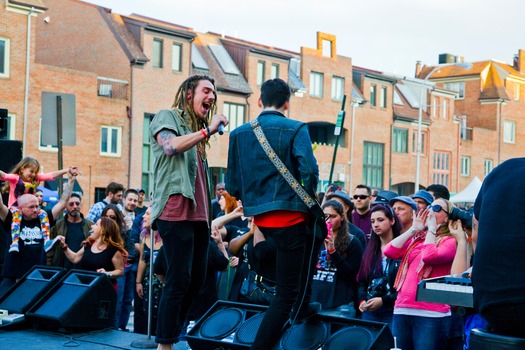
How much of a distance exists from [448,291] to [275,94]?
5.81ft

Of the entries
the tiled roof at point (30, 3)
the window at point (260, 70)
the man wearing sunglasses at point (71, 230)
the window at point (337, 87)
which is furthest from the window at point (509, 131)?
the man wearing sunglasses at point (71, 230)

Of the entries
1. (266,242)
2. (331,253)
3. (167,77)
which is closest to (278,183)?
(266,242)

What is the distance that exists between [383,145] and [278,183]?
156 feet

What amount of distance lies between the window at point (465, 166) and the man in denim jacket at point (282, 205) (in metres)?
55.9

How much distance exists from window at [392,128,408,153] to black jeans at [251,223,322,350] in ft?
159

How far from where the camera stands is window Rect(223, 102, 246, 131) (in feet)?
133

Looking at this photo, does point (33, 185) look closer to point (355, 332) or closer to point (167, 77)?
point (355, 332)

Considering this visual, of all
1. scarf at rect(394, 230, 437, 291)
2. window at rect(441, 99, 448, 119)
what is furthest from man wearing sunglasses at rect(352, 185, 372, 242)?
window at rect(441, 99, 448, 119)

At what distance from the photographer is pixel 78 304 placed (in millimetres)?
7195

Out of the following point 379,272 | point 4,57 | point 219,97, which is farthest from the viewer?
point 219,97

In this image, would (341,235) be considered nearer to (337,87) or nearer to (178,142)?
(178,142)

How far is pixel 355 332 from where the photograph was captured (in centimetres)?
568

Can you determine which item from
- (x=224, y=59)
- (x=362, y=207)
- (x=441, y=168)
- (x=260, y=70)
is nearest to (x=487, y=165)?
(x=441, y=168)

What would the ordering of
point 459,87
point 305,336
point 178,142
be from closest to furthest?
1. point 178,142
2. point 305,336
3. point 459,87
